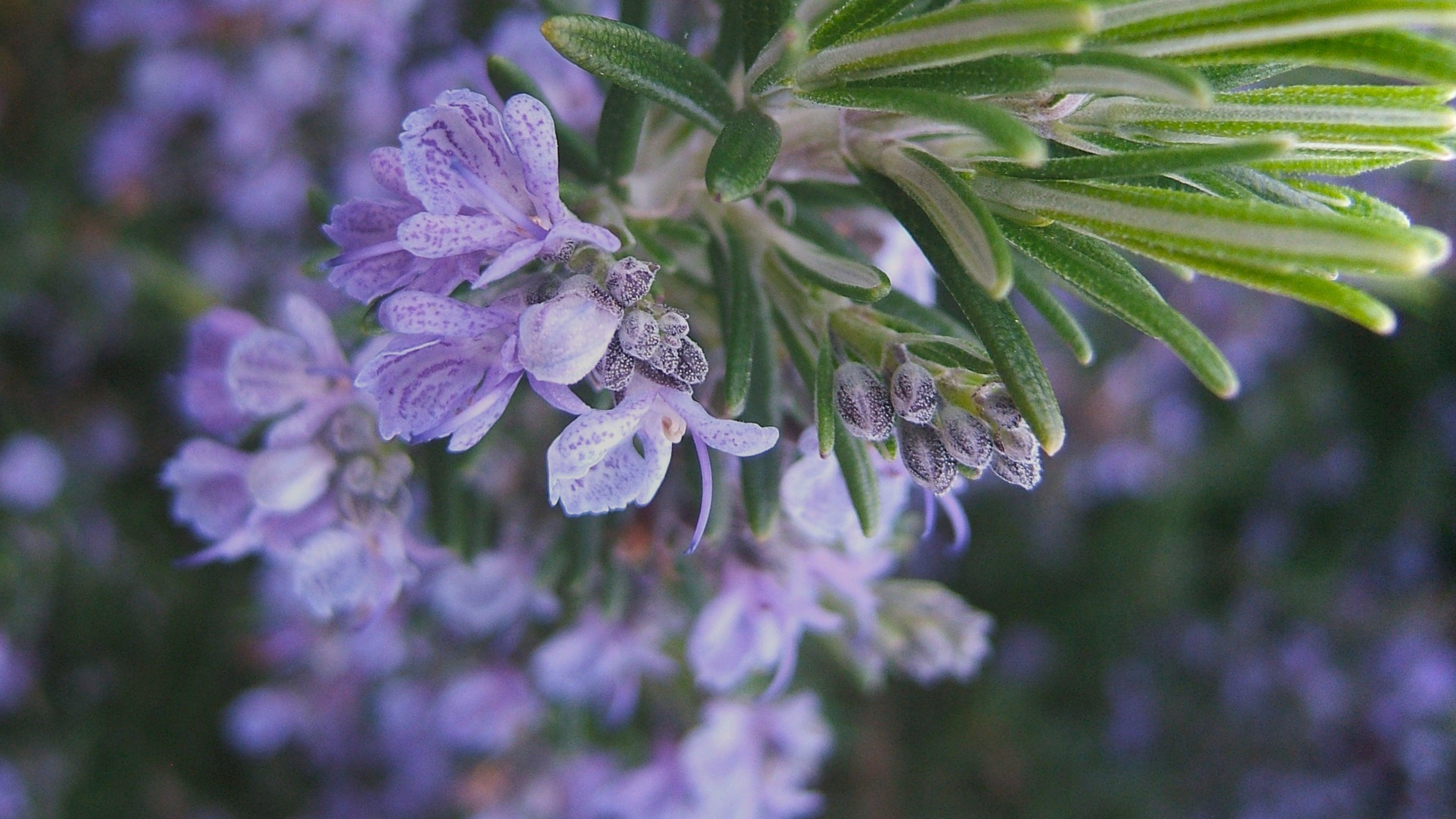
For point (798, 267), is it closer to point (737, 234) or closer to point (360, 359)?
point (737, 234)

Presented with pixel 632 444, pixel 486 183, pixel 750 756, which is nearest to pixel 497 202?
pixel 486 183

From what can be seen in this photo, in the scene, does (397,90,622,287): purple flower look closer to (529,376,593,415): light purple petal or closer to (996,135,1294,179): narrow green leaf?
(529,376,593,415): light purple petal

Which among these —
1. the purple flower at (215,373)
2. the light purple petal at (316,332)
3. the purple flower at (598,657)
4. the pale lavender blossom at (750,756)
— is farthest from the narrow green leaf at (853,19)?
the pale lavender blossom at (750,756)

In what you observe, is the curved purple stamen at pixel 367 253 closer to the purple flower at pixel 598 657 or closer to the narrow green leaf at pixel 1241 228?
the narrow green leaf at pixel 1241 228

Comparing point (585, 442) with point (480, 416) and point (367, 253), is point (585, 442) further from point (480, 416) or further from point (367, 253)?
point (367, 253)

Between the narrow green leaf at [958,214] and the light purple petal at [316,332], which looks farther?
the light purple petal at [316,332]

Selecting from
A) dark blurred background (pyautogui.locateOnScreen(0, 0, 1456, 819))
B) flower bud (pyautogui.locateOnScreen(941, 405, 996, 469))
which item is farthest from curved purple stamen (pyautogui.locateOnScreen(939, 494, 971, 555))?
dark blurred background (pyautogui.locateOnScreen(0, 0, 1456, 819))
